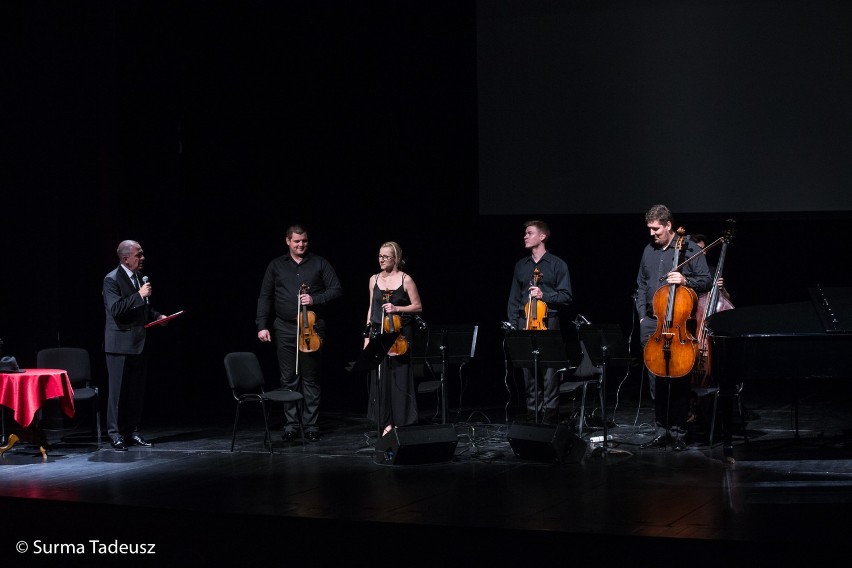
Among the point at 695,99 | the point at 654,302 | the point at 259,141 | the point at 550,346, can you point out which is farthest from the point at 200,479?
the point at 695,99

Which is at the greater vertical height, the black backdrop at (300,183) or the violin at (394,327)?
the black backdrop at (300,183)

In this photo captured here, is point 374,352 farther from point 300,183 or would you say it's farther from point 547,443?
point 300,183

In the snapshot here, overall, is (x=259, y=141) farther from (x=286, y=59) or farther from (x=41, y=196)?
(x=41, y=196)

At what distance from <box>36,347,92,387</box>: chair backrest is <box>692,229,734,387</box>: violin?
4672mm

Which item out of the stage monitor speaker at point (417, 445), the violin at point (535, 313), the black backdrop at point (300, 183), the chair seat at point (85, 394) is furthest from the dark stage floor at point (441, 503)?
the black backdrop at point (300, 183)

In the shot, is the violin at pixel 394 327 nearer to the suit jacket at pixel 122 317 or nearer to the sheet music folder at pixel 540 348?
the sheet music folder at pixel 540 348

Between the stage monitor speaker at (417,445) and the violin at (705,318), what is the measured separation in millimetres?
1686

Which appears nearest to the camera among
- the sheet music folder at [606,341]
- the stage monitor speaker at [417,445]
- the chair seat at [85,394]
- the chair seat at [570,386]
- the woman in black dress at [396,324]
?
the stage monitor speaker at [417,445]

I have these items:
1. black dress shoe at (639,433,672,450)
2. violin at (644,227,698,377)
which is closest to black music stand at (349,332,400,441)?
violin at (644,227,698,377)

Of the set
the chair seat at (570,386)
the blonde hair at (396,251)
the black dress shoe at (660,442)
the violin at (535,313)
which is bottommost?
the black dress shoe at (660,442)

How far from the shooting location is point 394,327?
693 centimetres

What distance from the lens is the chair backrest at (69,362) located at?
7.61 meters

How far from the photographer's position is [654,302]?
20.0 ft

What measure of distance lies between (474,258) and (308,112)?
7.18 ft
